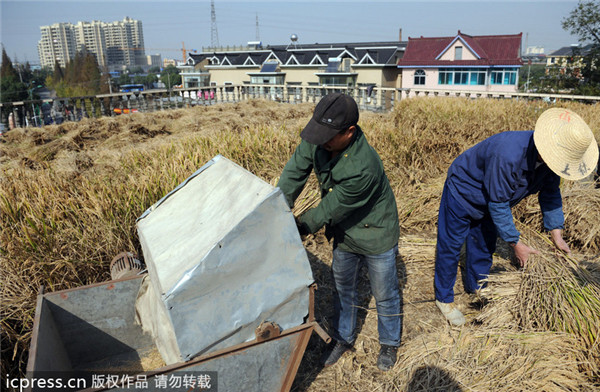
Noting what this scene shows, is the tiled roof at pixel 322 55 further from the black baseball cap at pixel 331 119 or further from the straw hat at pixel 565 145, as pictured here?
the black baseball cap at pixel 331 119

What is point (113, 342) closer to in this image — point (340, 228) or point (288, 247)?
point (288, 247)

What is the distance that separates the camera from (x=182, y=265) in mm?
1666

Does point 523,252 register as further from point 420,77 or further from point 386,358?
point 420,77

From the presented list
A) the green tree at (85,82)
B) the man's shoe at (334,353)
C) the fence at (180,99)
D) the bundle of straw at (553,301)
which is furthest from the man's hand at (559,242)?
the green tree at (85,82)

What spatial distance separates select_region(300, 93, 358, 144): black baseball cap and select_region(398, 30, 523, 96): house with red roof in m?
31.8

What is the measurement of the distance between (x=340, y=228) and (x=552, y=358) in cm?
125

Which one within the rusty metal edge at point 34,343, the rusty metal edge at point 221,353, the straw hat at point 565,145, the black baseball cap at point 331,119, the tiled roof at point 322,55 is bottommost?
the rusty metal edge at point 221,353

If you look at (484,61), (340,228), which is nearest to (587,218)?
(340,228)

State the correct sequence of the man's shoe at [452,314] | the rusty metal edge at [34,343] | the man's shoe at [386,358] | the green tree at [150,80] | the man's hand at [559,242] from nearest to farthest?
the rusty metal edge at [34,343], the man's shoe at [386,358], the man's hand at [559,242], the man's shoe at [452,314], the green tree at [150,80]

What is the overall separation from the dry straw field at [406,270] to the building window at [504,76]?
3161cm

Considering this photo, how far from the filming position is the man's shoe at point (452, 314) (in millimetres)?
2734

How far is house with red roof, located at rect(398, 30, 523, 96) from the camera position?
32.2m

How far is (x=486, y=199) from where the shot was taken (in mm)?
2543

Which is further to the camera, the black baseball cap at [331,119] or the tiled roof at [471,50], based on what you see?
the tiled roof at [471,50]
